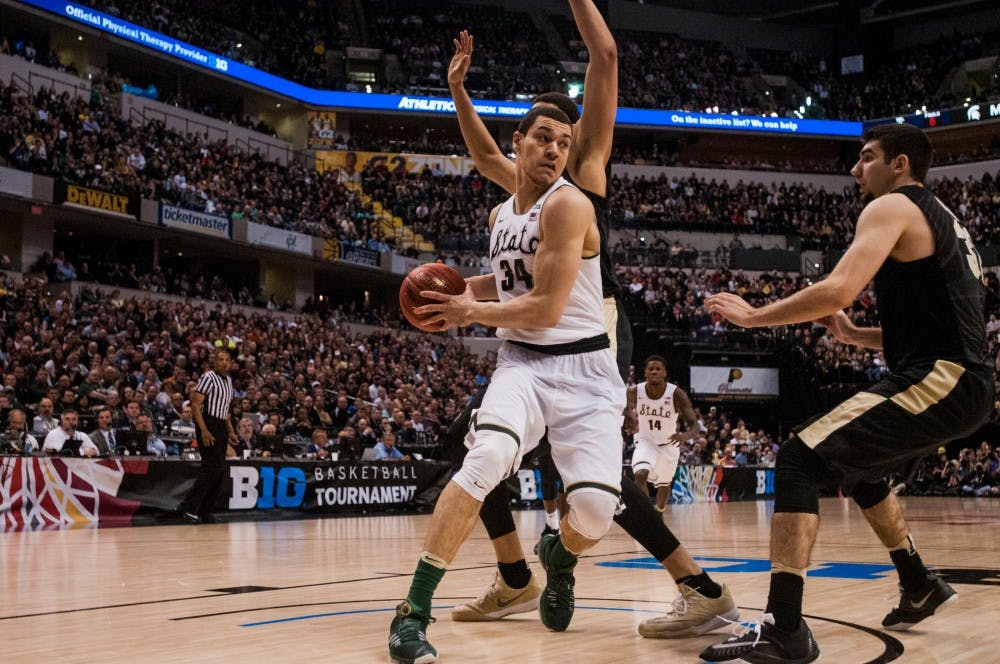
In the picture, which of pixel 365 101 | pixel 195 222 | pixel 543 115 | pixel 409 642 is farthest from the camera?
pixel 365 101

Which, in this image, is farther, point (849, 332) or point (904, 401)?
point (849, 332)

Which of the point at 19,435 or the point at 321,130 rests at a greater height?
the point at 321,130

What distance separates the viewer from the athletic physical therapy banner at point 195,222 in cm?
2833

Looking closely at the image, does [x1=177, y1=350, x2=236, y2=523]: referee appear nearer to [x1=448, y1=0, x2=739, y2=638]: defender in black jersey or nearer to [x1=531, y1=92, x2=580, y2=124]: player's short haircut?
[x1=448, y1=0, x2=739, y2=638]: defender in black jersey

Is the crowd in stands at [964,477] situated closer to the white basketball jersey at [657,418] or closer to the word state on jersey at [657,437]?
the word state on jersey at [657,437]

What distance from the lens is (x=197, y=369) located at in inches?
826

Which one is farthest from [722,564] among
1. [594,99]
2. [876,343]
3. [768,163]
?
[768,163]

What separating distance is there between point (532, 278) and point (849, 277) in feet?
4.47

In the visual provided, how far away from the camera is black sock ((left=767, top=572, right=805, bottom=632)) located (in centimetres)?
400

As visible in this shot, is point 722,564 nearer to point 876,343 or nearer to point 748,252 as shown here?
point 876,343

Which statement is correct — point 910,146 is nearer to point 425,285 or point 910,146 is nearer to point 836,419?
point 836,419

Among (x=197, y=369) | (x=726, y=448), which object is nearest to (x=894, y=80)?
(x=726, y=448)

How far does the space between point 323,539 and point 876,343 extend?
7356 mm

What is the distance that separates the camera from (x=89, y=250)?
3150 cm
